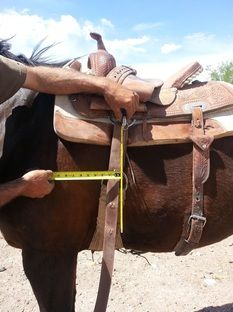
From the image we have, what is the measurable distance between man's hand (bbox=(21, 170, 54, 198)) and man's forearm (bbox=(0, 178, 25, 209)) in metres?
0.02

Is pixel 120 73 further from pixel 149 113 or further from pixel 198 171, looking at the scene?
pixel 198 171

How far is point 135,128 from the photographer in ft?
6.24

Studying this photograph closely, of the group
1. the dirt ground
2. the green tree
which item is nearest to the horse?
the dirt ground

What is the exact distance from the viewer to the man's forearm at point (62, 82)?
1781 mm

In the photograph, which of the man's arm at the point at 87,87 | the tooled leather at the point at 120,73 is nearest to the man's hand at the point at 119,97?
the man's arm at the point at 87,87

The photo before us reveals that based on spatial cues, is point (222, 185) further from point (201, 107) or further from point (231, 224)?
point (201, 107)

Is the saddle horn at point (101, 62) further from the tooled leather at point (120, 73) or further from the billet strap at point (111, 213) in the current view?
the billet strap at point (111, 213)

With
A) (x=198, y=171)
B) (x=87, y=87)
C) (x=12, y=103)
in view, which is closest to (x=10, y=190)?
(x=12, y=103)

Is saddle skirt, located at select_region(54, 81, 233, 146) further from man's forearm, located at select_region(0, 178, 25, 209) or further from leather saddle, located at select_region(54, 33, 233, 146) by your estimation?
man's forearm, located at select_region(0, 178, 25, 209)

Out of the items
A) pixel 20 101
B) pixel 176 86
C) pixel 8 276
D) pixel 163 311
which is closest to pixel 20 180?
pixel 20 101

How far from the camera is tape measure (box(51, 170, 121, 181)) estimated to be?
1.84m

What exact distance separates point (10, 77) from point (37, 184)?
1.57ft

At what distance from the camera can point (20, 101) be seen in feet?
6.47

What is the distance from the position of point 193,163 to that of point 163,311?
1.57m
